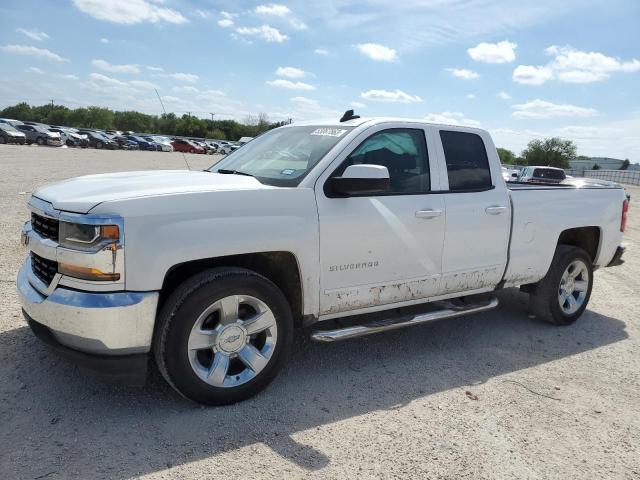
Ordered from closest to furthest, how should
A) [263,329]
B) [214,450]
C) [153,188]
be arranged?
1. [214,450]
2. [153,188]
3. [263,329]

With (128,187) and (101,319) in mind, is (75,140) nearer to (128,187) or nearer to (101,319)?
(128,187)

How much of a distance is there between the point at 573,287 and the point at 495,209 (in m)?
1.72

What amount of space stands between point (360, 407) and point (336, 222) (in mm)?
1255

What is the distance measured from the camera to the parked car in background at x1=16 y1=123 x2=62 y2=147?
44.9 m

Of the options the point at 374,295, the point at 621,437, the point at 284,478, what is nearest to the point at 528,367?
the point at 621,437

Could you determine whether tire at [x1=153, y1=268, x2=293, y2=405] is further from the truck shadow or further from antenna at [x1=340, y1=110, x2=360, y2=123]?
antenna at [x1=340, y1=110, x2=360, y2=123]

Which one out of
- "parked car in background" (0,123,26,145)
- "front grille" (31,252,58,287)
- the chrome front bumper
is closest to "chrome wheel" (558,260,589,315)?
the chrome front bumper

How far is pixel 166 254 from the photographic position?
2973 mm

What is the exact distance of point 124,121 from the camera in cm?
12850

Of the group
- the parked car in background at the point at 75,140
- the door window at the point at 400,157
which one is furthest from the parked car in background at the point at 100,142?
the door window at the point at 400,157

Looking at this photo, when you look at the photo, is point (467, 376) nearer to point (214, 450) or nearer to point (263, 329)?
point (263, 329)

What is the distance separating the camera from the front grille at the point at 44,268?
3.10 m

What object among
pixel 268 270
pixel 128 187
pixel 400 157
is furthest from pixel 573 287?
pixel 128 187

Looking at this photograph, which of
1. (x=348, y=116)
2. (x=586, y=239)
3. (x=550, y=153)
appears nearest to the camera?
(x=348, y=116)
